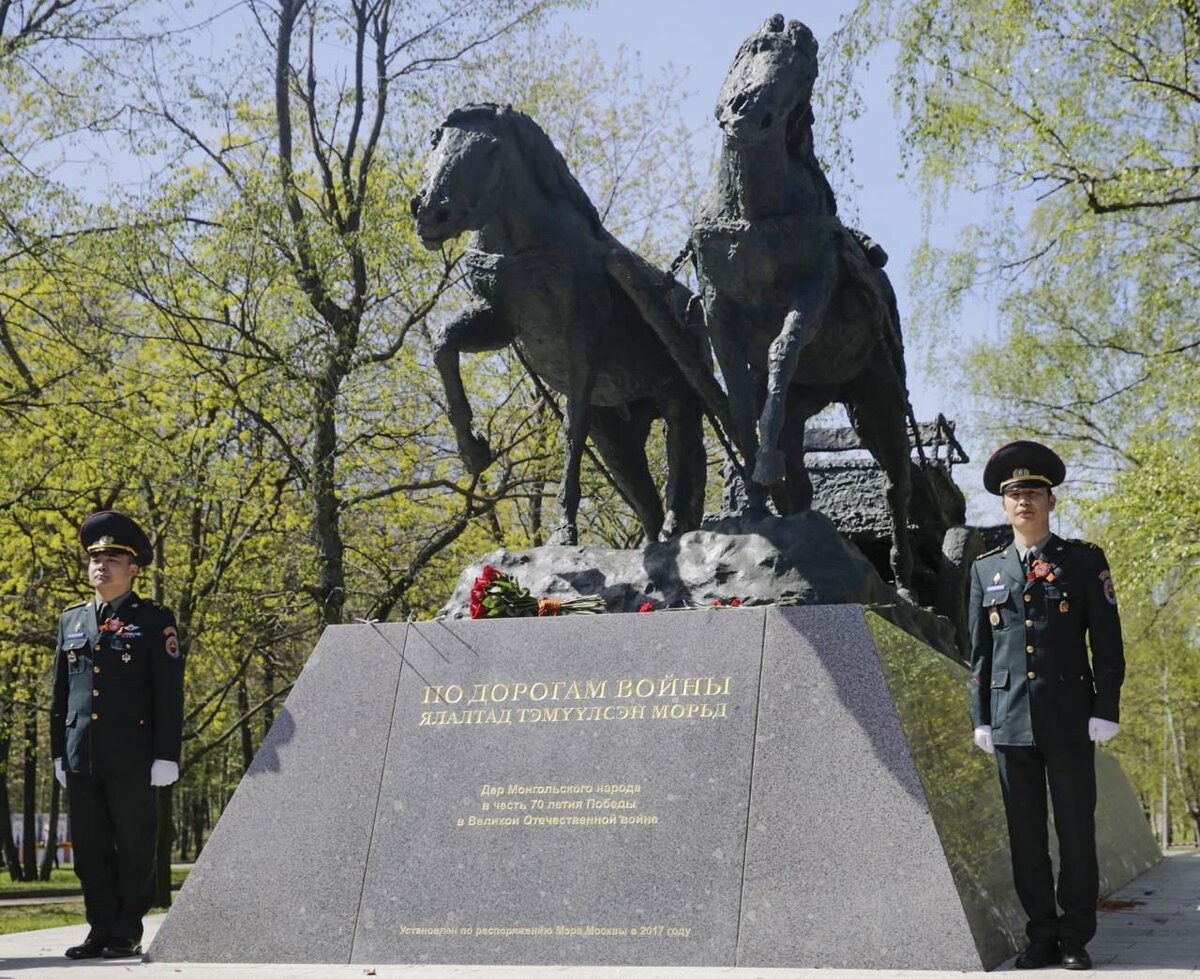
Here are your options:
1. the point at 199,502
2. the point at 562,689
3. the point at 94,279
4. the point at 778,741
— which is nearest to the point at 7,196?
the point at 94,279

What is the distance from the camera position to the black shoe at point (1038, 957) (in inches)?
213

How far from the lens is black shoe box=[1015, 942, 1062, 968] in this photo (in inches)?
213

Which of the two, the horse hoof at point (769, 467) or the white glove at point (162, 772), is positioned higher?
the horse hoof at point (769, 467)

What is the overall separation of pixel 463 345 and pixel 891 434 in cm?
294

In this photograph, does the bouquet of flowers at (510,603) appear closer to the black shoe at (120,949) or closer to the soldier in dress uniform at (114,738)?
the soldier in dress uniform at (114,738)

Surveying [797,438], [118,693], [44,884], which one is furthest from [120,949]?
[44,884]

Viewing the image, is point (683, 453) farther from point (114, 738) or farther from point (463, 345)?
point (114, 738)

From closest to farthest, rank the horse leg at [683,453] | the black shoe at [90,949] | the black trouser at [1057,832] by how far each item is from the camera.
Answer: the black trouser at [1057,832] → the black shoe at [90,949] → the horse leg at [683,453]

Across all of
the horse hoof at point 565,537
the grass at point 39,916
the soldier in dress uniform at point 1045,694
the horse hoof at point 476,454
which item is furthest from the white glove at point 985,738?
the grass at point 39,916

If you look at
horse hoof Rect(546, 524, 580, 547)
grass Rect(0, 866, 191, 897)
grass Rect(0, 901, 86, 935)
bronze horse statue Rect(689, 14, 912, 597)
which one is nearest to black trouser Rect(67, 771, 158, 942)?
horse hoof Rect(546, 524, 580, 547)

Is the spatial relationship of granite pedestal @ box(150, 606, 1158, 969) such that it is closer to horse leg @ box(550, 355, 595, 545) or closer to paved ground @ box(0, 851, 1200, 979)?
paved ground @ box(0, 851, 1200, 979)

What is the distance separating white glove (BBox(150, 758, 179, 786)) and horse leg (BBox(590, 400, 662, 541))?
13.2 ft

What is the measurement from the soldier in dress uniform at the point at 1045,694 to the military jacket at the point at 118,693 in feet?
11.6

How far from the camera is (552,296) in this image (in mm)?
8766
